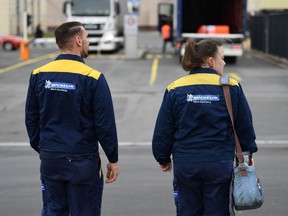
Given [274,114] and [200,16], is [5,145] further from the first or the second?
[200,16]

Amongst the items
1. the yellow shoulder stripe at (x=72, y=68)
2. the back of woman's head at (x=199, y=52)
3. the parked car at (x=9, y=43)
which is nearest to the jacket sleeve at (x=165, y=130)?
the back of woman's head at (x=199, y=52)

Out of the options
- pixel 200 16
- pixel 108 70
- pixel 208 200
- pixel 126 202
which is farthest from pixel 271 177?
pixel 200 16

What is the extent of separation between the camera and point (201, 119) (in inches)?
183

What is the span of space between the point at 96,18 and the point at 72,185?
3025cm

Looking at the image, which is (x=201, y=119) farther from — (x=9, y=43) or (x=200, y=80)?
(x=9, y=43)

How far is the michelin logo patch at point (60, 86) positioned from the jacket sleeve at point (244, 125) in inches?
47.2

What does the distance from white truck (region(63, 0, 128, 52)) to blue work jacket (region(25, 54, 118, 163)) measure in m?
29.4

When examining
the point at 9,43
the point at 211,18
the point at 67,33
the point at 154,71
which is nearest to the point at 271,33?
the point at 211,18

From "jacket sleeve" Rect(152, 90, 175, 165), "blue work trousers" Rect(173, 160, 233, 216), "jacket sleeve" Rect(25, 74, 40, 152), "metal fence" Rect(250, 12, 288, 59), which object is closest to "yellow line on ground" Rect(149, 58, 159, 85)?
"metal fence" Rect(250, 12, 288, 59)

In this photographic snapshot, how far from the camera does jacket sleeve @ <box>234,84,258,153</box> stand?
4723mm

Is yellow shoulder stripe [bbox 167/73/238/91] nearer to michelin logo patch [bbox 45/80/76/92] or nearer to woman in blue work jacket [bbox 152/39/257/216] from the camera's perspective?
woman in blue work jacket [bbox 152/39/257/216]

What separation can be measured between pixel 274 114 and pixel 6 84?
358 inches

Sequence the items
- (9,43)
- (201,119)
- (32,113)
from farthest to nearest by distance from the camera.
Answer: (9,43), (32,113), (201,119)

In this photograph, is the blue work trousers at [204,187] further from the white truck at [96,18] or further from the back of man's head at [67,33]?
the white truck at [96,18]
